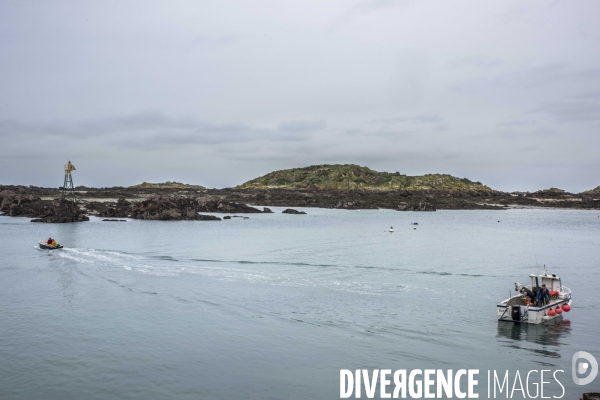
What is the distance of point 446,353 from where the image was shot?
18906 millimetres

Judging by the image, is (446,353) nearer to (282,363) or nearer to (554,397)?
(554,397)

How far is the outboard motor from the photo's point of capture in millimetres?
23000

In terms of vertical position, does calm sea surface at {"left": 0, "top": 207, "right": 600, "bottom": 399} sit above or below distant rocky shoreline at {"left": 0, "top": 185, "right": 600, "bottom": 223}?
below

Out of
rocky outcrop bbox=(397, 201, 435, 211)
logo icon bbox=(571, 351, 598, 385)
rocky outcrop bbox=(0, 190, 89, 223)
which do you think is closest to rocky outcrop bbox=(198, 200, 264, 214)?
rocky outcrop bbox=(0, 190, 89, 223)

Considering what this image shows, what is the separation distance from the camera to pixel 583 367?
17.8m

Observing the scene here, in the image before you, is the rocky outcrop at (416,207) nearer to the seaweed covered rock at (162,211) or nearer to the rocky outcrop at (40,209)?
the seaweed covered rock at (162,211)

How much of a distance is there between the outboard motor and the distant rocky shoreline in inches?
2620

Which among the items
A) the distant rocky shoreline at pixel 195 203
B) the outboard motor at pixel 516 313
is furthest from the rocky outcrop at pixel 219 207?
the outboard motor at pixel 516 313

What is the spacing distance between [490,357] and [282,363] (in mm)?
7906

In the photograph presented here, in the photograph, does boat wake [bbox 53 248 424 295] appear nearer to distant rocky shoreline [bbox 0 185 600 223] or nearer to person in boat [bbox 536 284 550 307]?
person in boat [bbox 536 284 550 307]

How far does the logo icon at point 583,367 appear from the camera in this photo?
54.2 ft

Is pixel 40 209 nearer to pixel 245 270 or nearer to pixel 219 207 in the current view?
pixel 219 207

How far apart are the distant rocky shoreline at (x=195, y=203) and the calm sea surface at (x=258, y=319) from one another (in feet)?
111

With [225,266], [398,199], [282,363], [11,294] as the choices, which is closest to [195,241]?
[225,266]
